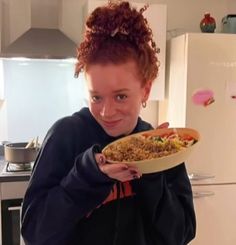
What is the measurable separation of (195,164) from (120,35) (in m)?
1.71

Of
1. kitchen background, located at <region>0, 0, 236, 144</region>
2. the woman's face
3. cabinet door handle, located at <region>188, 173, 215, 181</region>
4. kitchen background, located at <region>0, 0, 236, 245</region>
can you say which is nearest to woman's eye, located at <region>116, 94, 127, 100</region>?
the woman's face

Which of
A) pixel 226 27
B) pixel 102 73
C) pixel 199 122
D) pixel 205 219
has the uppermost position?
pixel 226 27

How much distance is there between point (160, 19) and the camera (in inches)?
96.3

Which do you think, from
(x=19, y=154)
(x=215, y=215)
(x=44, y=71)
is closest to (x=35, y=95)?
(x=44, y=71)

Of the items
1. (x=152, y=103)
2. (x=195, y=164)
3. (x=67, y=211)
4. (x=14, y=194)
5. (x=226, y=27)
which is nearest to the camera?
(x=67, y=211)

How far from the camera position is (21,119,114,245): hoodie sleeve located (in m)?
0.67

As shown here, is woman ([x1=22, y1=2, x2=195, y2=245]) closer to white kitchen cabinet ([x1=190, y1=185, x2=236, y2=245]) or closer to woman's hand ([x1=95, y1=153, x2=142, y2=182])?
woman's hand ([x1=95, y1=153, x2=142, y2=182])

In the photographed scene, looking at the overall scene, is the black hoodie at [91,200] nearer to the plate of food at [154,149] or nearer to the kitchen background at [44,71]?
the plate of food at [154,149]

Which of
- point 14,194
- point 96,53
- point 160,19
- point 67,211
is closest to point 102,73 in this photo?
point 96,53

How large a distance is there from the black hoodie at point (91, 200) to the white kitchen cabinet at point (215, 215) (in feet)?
5.13

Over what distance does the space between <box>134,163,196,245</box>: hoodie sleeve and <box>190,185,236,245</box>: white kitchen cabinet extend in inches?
61.1

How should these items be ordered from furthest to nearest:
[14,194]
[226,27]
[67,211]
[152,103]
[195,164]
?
[152,103], [226,27], [195,164], [14,194], [67,211]

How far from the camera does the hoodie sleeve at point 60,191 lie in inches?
26.4

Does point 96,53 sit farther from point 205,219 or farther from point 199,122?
point 205,219
